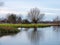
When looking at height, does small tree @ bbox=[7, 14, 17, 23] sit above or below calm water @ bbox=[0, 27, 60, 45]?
below

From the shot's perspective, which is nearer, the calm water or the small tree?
the calm water

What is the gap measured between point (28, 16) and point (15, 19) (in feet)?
36.0

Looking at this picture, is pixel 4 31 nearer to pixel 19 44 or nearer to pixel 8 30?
pixel 8 30

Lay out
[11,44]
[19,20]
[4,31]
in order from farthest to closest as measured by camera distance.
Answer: [19,20] → [4,31] → [11,44]

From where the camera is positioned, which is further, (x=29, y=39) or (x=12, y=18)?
(x=12, y=18)

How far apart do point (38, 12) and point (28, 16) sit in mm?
2801

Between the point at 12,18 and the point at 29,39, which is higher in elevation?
the point at 29,39

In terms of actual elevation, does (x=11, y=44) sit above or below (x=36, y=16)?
above

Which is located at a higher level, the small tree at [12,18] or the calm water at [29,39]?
the calm water at [29,39]

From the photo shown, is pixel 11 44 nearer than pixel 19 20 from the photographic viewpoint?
Yes

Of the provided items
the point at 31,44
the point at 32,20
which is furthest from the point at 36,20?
the point at 31,44

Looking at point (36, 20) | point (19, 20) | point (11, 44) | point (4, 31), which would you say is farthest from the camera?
point (19, 20)

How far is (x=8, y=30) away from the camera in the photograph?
23750 mm

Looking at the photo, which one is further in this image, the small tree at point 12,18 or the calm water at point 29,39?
the small tree at point 12,18
